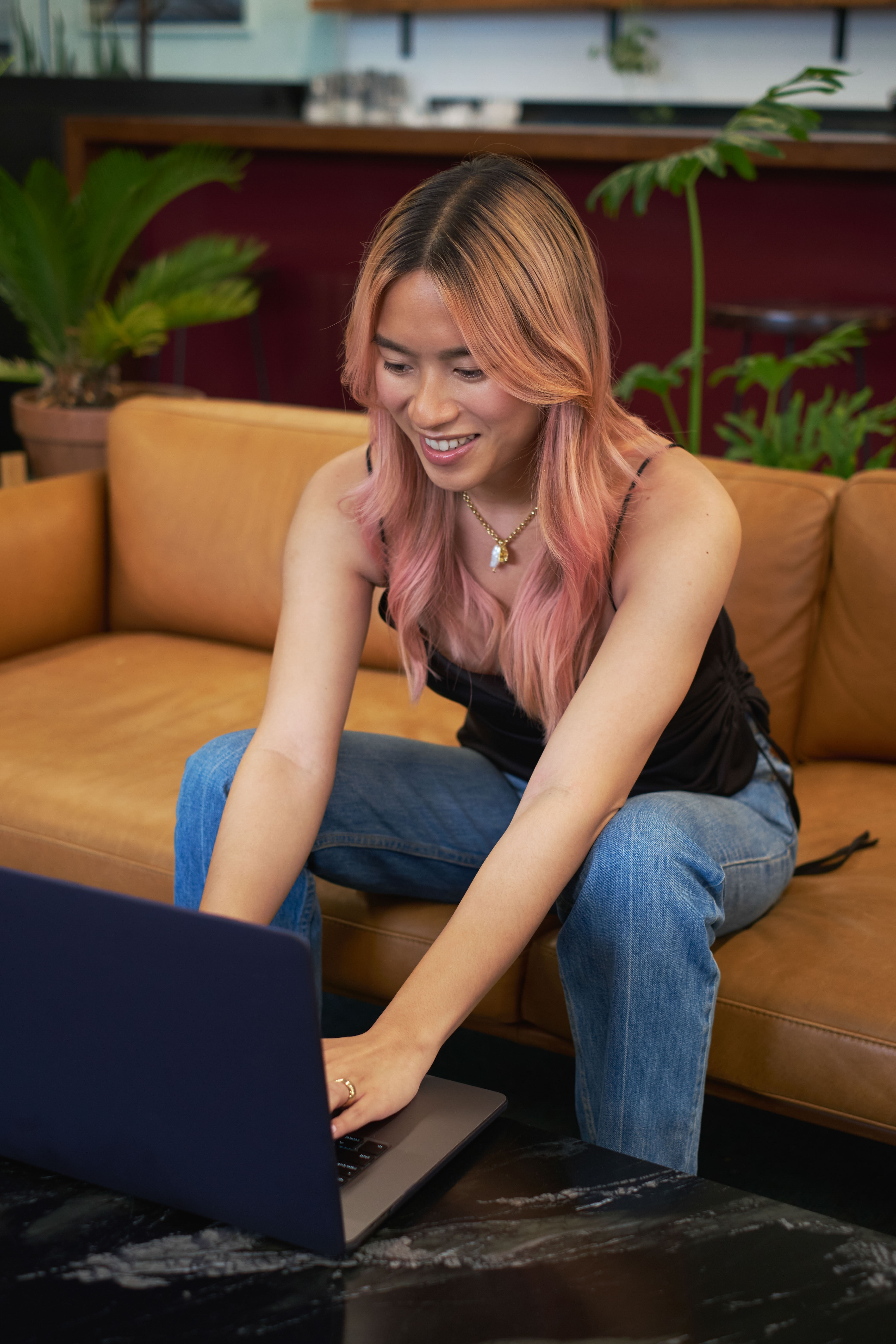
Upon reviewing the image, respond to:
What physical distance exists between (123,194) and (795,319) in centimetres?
172

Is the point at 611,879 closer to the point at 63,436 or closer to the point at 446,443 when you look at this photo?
the point at 446,443

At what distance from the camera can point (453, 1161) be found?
0.89 meters

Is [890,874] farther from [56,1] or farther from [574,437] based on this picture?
[56,1]

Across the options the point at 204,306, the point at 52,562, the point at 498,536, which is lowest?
the point at 52,562

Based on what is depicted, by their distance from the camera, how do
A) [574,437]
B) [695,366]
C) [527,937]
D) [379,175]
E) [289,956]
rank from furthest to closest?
[379,175], [695,366], [574,437], [527,937], [289,956]

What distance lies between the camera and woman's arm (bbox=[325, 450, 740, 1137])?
957mm

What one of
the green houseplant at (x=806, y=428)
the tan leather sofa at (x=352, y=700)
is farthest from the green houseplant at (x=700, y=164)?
the tan leather sofa at (x=352, y=700)

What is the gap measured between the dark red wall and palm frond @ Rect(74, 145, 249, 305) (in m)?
0.56

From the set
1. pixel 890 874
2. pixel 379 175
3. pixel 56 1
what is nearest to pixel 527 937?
pixel 890 874

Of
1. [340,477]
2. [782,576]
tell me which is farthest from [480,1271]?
[782,576]

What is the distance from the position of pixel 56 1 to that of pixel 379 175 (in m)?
1.50

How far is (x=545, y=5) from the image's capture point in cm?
608

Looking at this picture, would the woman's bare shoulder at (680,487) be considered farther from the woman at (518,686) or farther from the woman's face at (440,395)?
the woman's face at (440,395)

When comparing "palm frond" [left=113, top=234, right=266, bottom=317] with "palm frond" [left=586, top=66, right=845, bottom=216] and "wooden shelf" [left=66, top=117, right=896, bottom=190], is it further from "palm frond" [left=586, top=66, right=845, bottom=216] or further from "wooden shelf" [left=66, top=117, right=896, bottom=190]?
"palm frond" [left=586, top=66, right=845, bottom=216]
